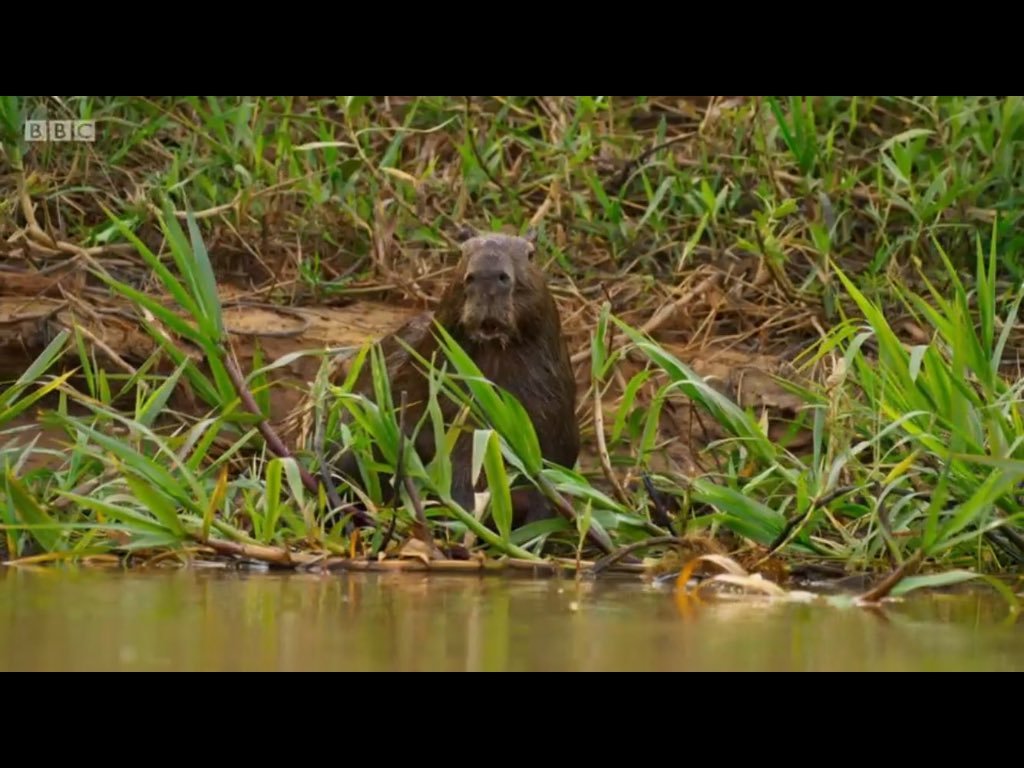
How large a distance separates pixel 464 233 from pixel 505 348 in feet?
2.16

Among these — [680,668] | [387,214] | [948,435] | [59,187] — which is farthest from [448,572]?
[59,187]

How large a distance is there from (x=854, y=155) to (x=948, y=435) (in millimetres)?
2560

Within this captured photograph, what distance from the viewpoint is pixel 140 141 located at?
21.5ft

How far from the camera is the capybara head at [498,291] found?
4.98 metres

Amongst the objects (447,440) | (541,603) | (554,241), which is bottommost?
(541,603)

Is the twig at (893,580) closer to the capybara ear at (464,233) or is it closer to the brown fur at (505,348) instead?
the brown fur at (505,348)

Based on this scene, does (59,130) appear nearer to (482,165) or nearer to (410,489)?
(482,165)

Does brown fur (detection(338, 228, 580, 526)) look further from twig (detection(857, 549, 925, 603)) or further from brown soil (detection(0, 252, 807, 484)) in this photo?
twig (detection(857, 549, 925, 603))

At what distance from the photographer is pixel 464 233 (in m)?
5.71

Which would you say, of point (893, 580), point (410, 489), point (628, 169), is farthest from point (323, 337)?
point (893, 580)

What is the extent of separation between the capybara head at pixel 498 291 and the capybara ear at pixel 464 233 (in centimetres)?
34

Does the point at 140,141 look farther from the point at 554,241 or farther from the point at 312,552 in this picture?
the point at 312,552

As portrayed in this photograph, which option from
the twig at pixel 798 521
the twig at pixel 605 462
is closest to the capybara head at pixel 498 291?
the twig at pixel 605 462

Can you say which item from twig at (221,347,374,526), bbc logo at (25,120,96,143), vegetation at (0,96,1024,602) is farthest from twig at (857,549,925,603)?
bbc logo at (25,120,96,143)
